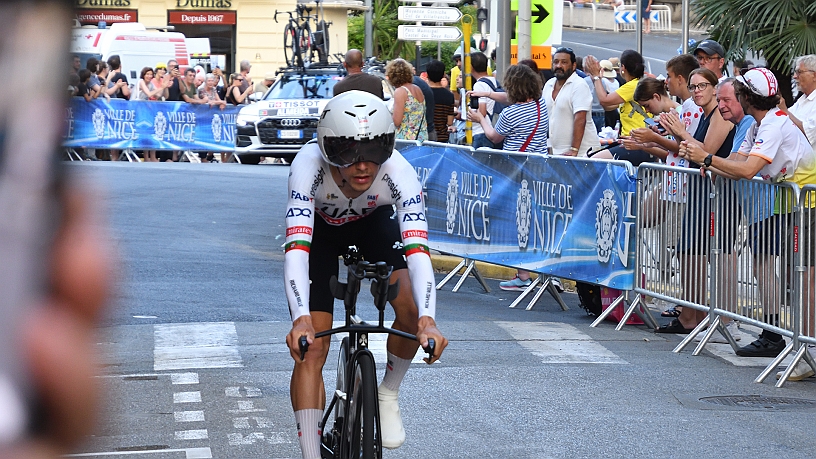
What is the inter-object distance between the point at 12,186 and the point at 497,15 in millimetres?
15811

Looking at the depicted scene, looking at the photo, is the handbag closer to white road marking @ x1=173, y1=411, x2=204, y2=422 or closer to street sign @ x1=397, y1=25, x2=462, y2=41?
white road marking @ x1=173, y1=411, x2=204, y2=422

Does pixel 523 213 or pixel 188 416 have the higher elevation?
pixel 523 213

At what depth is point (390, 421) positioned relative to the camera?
514 centimetres

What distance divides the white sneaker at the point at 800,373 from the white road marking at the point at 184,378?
366cm

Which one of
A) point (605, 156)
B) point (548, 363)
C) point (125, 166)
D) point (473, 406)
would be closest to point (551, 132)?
point (605, 156)

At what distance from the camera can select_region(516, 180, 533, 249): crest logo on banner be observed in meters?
11.1

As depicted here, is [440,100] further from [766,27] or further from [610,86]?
[766,27]

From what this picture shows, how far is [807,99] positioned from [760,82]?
133cm

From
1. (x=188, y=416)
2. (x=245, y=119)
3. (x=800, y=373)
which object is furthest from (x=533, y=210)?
(x=245, y=119)

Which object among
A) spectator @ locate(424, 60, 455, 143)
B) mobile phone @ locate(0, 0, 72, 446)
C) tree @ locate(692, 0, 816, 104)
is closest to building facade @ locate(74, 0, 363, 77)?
spectator @ locate(424, 60, 455, 143)

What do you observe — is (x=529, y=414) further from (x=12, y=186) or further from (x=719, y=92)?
(x=12, y=186)

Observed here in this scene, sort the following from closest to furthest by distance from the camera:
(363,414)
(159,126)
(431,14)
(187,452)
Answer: (363,414) → (187,452) → (431,14) → (159,126)

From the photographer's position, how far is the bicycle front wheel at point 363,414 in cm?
448

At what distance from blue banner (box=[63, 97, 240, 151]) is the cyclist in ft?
71.4
